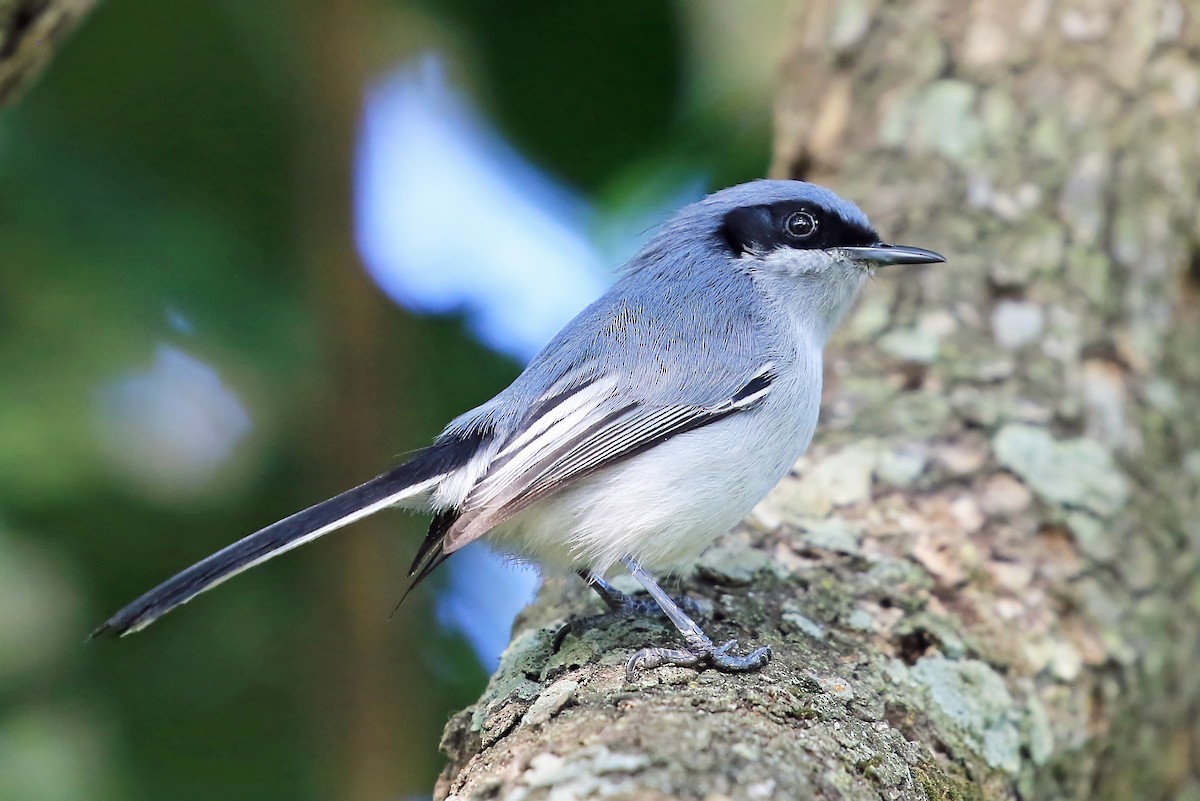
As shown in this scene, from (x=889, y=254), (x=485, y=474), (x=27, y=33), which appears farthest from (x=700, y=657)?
(x=27, y=33)

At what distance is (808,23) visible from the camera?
167 inches

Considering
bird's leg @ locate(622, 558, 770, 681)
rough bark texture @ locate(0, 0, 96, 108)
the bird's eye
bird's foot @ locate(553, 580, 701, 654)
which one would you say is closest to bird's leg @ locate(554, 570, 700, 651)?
bird's foot @ locate(553, 580, 701, 654)

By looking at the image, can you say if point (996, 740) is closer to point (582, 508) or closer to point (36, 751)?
point (582, 508)

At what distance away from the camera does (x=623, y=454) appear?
2584 millimetres

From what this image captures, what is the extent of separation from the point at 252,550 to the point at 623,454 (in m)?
0.82

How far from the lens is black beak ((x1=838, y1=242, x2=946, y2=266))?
3.04 m

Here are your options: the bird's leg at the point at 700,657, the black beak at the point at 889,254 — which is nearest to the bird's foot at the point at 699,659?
the bird's leg at the point at 700,657

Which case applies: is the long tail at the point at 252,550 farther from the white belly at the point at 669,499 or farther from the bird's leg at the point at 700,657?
the bird's leg at the point at 700,657

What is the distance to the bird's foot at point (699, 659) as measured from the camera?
2152 millimetres

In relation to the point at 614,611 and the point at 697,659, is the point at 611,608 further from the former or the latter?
the point at 697,659

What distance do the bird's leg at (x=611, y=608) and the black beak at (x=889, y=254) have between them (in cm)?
109

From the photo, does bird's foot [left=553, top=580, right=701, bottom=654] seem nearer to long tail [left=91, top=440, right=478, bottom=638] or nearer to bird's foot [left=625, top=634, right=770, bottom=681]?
bird's foot [left=625, top=634, right=770, bottom=681]

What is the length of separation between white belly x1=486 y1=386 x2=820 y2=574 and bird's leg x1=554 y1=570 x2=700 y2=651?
3.8 inches

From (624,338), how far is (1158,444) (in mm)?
1655
